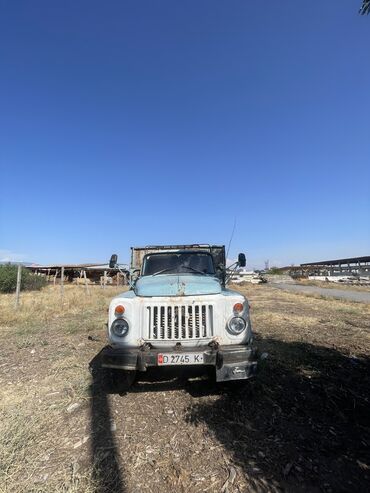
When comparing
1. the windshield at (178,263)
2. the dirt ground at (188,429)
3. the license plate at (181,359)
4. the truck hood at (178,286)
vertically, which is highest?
the windshield at (178,263)

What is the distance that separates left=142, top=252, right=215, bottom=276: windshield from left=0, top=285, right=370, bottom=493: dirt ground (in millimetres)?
1834

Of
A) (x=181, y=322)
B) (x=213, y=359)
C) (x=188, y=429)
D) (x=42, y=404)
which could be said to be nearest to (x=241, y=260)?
(x=181, y=322)

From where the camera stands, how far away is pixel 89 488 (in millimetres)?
2824

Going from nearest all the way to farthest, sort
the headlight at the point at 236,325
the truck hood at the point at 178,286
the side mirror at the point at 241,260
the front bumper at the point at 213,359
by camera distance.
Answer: the front bumper at the point at 213,359
the headlight at the point at 236,325
the truck hood at the point at 178,286
the side mirror at the point at 241,260

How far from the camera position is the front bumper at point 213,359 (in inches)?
163

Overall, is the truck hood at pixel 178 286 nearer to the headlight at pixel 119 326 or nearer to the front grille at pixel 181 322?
the front grille at pixel 181 322

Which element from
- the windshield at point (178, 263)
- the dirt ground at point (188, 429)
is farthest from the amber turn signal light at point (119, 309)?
the windshield at point (178, 263)

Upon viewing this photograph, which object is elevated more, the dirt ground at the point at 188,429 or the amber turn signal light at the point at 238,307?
the amber turn signal light at the point at 238,307

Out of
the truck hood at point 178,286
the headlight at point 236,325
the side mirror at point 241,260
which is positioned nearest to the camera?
the headlight at point 236,325

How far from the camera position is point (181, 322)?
4.41 meters

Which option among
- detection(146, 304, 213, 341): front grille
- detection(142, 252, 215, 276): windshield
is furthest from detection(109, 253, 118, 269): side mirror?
detection(146, 304, 213, 341): front grille

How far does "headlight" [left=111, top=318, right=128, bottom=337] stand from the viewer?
14.7ft

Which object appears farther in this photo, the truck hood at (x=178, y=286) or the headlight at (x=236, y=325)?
the truck hood at (x=178, y=286)

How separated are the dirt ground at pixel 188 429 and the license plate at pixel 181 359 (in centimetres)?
65
